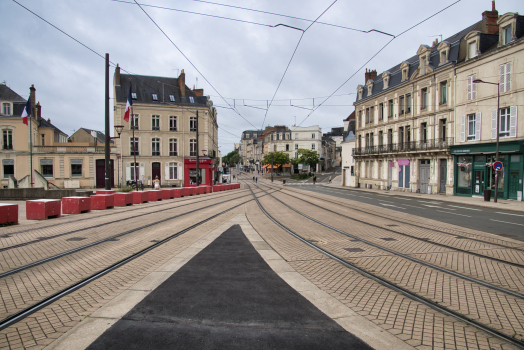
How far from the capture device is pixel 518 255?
24.3ft

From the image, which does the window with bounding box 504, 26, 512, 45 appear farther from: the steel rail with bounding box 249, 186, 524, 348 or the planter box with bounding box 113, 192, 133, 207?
the planter box with bounding box 113, 192, 133, 207

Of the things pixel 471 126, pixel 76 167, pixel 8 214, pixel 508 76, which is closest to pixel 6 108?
pixel 76 167

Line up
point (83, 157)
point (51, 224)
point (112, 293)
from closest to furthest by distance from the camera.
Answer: point (112, 293) < point (51, 224) < point (83, 157)

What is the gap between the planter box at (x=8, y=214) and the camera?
1069 centimetres

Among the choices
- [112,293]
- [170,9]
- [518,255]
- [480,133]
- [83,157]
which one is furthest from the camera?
[83,157]

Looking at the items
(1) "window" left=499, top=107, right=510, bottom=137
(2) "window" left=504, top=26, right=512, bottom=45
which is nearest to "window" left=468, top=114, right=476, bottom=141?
(1) "window" left=499, top=107, right=510, bottom=137

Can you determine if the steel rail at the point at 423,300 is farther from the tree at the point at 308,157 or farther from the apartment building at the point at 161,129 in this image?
the tree at the point at 308,157

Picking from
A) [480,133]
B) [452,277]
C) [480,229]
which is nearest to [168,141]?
[480,133]

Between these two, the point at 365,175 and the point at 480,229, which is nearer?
the point at 480,229

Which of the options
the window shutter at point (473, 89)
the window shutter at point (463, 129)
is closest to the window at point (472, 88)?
the window shutter at point (473, 89)

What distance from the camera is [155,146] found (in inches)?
1698

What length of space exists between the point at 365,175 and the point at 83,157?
37197 mm

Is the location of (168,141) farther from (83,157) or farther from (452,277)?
(452,277)

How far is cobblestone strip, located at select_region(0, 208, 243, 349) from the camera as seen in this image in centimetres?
350
